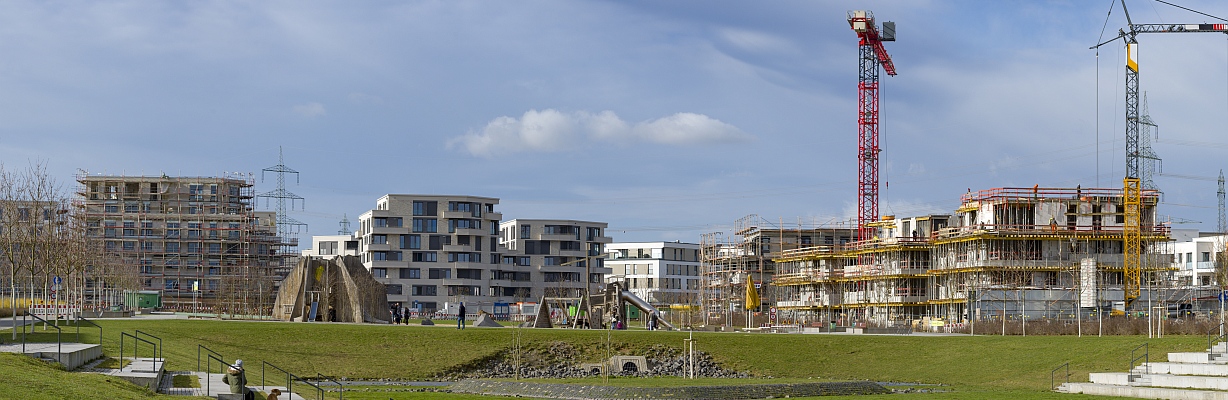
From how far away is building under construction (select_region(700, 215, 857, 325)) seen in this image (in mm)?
130375

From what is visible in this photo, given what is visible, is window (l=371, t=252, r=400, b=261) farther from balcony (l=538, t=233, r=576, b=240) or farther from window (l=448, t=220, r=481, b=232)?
balcony (l=538, t=233, r=576, b=240)

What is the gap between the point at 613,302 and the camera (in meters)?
81.8

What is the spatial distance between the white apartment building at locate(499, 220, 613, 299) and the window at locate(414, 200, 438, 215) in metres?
14.7

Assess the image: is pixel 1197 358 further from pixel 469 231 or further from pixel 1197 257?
pixel 469 231

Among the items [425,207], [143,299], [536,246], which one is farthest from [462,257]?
[143,299]

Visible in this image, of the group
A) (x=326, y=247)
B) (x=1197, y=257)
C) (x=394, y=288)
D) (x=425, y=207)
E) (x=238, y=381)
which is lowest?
(x=394, y=288)

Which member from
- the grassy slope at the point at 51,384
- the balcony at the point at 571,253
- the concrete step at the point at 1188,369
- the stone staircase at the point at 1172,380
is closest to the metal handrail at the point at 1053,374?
the stone staircase at the point at 1172,380

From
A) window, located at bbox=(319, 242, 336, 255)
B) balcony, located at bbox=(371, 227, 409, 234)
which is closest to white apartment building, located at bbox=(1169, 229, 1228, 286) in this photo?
balcony, located at bbox=(371, 227, 409, 234)

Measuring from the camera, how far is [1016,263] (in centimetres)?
8912

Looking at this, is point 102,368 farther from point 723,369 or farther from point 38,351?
point 723,369

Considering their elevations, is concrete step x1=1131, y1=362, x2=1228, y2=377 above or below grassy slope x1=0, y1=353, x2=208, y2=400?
below

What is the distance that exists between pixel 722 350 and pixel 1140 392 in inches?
991

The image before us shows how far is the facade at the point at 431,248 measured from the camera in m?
152

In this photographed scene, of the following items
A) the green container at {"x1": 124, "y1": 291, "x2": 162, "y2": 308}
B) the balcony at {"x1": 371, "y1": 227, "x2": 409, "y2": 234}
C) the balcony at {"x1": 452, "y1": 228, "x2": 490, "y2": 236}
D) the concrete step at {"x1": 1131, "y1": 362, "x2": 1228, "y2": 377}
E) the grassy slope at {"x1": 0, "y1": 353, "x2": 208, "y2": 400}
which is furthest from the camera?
the balcony at {"x1": 452, "y1": 228, "x2": 490, "y2": 236}
